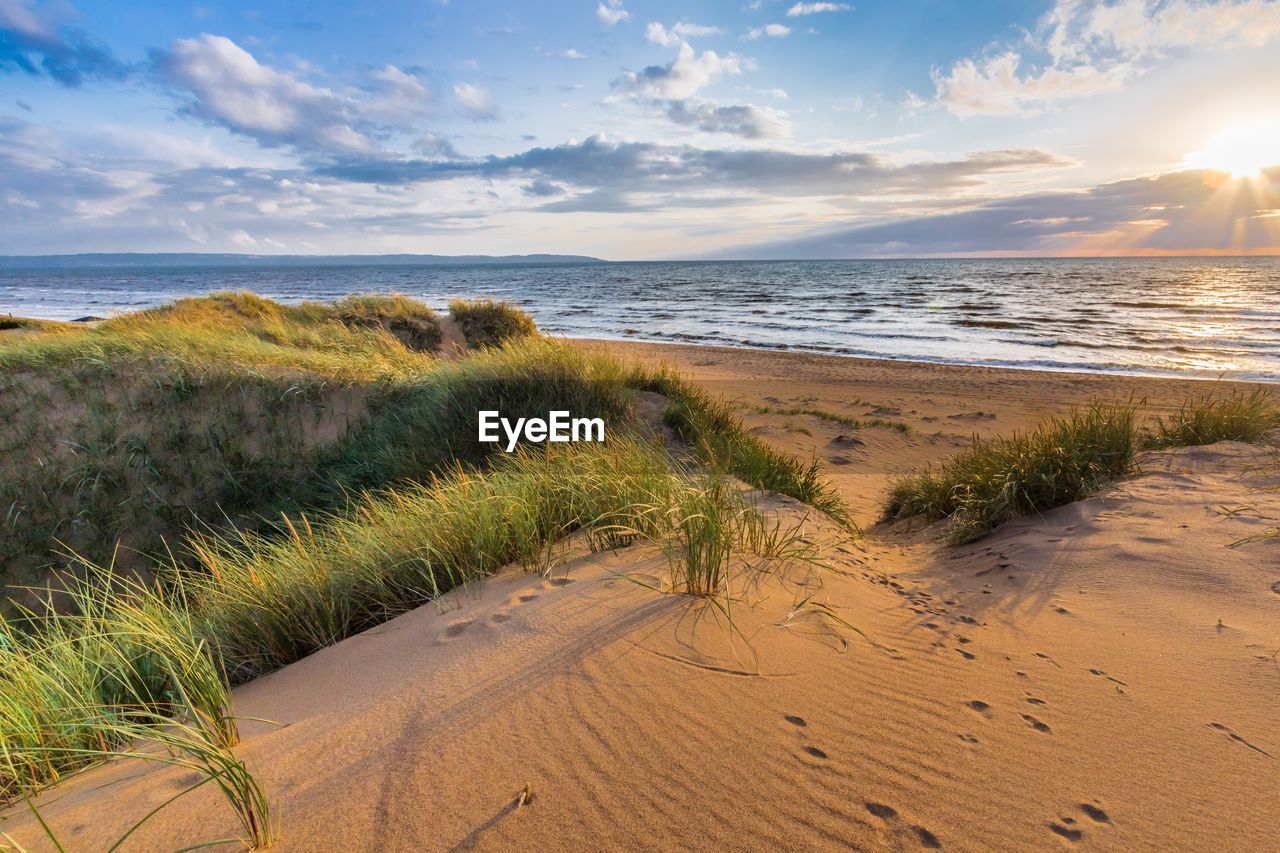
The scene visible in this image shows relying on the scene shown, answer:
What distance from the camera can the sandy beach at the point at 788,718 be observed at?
1.75 m

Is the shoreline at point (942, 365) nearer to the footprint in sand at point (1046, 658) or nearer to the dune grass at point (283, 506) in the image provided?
the dune grass at point (283, 506)

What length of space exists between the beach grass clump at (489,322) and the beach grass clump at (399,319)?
0.69 meters

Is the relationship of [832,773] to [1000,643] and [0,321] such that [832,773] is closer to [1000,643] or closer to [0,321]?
[1000,643]

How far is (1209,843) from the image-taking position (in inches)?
68.4

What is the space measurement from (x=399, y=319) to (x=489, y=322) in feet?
7.55

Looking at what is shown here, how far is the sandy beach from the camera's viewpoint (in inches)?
69.0

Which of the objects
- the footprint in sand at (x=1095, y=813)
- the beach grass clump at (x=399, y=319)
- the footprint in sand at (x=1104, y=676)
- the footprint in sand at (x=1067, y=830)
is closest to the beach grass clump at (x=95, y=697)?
the footprint in sand at (x=1067, y=830)

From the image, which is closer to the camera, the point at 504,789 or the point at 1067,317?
the point at 504,789

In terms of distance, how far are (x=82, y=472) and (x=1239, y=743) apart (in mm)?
9771

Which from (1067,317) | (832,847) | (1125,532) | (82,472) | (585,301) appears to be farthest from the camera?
(585,301)

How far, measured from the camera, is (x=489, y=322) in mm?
15938

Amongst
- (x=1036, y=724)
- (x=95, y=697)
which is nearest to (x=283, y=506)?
(x=95, y=697)

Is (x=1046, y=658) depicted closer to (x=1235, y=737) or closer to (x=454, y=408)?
(x=1235, y=737)

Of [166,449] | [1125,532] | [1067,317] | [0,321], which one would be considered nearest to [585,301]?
[1067,317]
